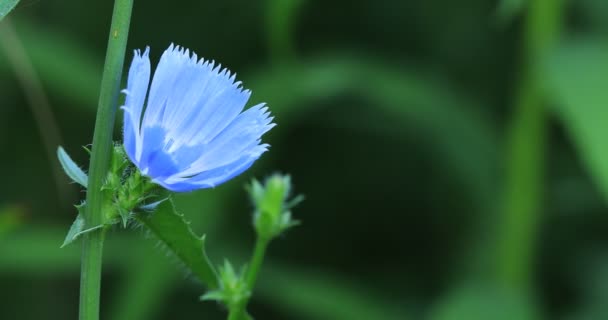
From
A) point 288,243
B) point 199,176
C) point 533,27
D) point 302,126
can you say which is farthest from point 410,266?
point 199,176

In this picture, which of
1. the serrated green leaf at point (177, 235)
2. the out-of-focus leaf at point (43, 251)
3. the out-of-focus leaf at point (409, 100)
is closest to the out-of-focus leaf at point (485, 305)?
the out-of-focus leaf at point (409, 100)

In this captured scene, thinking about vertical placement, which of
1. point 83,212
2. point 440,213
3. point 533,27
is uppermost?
point 533,27

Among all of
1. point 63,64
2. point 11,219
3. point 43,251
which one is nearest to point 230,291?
point 11,219

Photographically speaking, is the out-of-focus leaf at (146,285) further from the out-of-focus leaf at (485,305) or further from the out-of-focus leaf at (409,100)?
the out-of-focus leaf at (485,305)

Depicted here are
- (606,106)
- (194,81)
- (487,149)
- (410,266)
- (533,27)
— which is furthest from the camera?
(410,266)

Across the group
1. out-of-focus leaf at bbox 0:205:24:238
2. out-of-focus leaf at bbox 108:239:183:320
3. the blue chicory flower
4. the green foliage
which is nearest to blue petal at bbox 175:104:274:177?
the blue chicory flower

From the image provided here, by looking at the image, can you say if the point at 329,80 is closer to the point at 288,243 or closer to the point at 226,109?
the point at 288,243

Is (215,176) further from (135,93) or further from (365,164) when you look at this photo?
(365,164)
